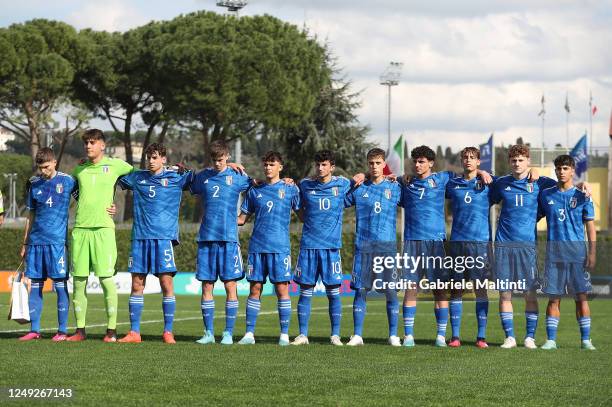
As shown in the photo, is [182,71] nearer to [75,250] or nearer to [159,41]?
[159,41]

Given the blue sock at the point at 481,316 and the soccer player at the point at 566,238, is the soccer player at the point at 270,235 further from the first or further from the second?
the soccer player at the point at 566,238

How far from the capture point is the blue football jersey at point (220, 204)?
13.1 m

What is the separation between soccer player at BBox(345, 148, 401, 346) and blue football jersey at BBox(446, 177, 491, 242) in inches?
27.0

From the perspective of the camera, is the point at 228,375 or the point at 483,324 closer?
the point at 228,375

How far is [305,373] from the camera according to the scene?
9.84m

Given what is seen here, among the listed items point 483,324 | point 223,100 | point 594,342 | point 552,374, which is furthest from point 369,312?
point 223,100

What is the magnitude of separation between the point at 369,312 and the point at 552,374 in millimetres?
13586

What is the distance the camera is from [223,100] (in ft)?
165

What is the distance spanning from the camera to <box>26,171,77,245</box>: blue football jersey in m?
13.3

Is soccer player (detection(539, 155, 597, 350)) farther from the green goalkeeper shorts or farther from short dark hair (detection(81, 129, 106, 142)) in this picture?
short dark hair (detection(81, 129, 106, 142))

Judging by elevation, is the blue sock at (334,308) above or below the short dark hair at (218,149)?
below

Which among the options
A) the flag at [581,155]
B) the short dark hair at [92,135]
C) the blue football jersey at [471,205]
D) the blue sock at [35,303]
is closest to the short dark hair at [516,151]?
the blue football jersey at [471,205]

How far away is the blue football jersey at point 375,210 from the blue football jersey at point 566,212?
1.70 metres

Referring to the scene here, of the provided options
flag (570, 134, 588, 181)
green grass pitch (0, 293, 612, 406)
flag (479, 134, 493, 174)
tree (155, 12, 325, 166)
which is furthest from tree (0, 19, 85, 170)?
green grass pitch (0, 293, 612, 406)
